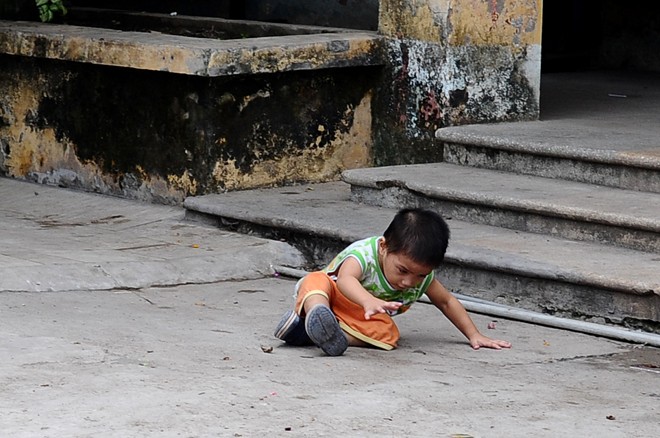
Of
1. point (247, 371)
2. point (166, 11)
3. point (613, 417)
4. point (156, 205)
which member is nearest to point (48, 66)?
point (156, 205)

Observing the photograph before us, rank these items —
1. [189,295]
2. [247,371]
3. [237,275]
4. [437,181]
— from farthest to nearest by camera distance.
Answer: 1. [437,181]
2. [237,275]
3. [189,295]
4. [247,371]

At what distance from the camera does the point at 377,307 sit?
14.7 ft

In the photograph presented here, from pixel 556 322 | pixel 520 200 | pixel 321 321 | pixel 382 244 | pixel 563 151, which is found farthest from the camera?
pixel 563 151

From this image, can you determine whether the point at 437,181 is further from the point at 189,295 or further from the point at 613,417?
the point at 613,417

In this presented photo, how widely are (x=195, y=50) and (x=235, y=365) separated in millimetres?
2731

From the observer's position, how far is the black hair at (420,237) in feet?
14.9

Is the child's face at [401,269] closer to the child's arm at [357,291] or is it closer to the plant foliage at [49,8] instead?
the child's arm at [357,291]

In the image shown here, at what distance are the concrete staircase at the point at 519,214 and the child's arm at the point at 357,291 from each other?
0.93 m

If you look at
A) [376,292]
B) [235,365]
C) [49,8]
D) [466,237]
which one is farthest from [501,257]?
[49,8]

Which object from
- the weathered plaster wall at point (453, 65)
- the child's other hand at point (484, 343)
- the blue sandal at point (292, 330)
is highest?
the weathered plaster wall at point (453, 65)

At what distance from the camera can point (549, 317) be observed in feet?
17.3

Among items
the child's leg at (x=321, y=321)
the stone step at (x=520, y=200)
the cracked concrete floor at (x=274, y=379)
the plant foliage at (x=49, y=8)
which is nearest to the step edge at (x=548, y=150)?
Result: the stone step at (x=520, y=200)

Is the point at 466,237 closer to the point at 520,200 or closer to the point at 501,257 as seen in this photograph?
the point at 520,200

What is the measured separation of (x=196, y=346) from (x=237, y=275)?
1446 mm
